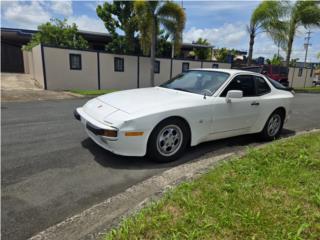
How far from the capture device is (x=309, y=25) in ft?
69.1

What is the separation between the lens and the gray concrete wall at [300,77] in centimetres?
2708

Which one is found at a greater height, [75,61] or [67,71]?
[75,61]

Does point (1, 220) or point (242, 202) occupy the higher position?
point (242, 202)

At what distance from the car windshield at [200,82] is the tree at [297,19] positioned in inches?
690

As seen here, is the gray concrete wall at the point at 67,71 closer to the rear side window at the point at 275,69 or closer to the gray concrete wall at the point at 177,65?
the gray concrete wall at the point at 177,65

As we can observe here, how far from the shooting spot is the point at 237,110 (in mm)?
4418

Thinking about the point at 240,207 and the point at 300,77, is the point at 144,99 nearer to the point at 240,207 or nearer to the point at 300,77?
the point at 240,207

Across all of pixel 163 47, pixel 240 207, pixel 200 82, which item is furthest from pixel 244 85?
pixel 163 47

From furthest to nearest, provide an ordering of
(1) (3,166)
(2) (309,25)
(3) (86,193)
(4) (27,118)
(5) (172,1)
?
1. (2) (309,25)
2. (5) (172,1)
3. (4) (27,118)
4. (1) (3,166)
5. (3) (86,193)

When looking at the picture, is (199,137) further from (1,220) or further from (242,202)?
(1,220)

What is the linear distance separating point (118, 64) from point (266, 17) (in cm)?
1168

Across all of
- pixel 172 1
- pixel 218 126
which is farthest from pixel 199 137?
pixel 172 1

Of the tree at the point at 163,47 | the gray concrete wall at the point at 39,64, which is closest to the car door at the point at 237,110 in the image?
the gray concrete wall at the point at 39,64

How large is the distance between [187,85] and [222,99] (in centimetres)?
73
